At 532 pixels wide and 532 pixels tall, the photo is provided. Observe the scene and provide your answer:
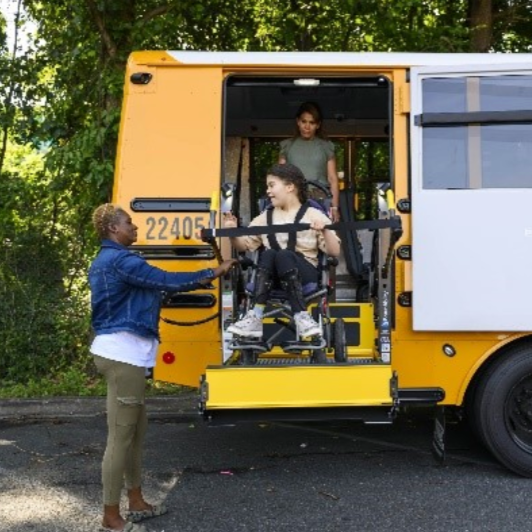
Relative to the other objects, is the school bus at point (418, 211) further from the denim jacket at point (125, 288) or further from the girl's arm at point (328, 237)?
the denim jacket at point (125, 288)

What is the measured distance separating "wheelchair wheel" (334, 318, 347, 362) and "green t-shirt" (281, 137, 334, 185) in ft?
4.97

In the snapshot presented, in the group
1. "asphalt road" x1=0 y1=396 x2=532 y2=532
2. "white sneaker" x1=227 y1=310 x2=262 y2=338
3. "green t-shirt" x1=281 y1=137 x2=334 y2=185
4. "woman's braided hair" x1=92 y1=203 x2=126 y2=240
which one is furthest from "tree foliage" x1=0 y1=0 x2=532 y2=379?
"woman's braided hair" x1=92 y1=203 x2=126 y2=240

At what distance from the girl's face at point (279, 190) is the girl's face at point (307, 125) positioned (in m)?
1.31

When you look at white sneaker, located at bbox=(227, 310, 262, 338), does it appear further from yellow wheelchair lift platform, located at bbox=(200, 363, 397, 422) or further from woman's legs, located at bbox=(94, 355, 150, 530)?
woman's legs, located at bbox=(94, 355, 150, 530)

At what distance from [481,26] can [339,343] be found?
5677 mm

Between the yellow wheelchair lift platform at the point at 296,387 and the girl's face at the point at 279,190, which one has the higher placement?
the girl's face at the point at 279,190

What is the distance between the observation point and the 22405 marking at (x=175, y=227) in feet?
18.0

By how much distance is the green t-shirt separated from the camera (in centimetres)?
670

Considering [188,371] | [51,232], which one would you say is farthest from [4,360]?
[188,371]

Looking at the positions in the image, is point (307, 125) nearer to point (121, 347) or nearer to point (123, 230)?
point (123, 230)

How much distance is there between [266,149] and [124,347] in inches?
157

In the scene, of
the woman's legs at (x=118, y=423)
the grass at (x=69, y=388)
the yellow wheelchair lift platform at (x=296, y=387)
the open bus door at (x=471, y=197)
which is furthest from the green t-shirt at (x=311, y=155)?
the woman's legs at (x=118, y=423)

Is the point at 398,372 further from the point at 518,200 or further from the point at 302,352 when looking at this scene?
the point at 518,200

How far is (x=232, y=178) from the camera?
7699 mm
